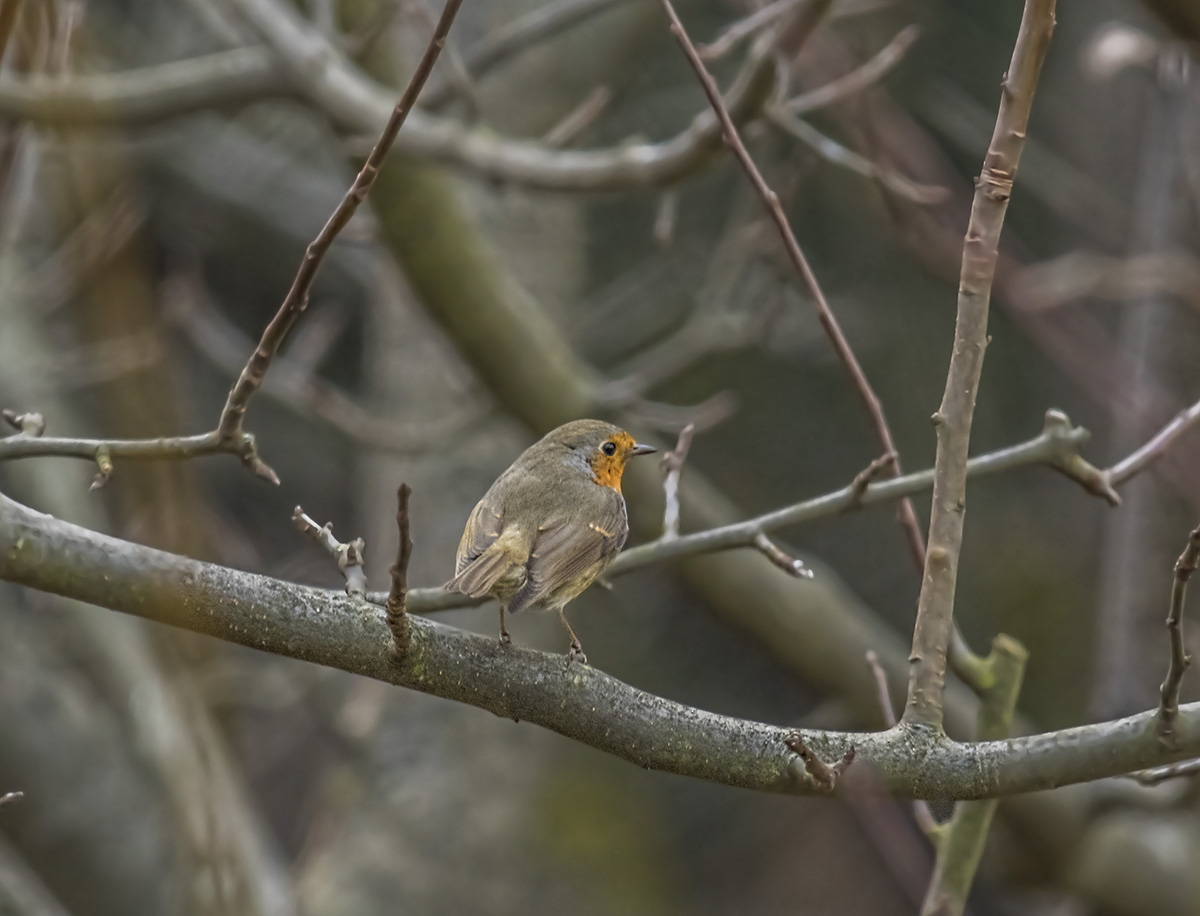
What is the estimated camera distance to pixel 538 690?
6.66 feet

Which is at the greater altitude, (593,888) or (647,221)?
(647,221)

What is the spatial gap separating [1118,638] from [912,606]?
236 cm

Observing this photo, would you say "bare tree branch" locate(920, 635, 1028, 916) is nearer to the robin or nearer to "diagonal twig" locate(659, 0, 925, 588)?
"diagonal twig" locate(659, 0, 925, 588)

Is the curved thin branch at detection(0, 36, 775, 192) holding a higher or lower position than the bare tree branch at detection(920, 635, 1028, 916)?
higher

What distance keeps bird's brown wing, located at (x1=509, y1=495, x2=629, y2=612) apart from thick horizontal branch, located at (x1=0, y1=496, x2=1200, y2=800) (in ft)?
1.82

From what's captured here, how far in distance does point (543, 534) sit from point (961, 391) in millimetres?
1106

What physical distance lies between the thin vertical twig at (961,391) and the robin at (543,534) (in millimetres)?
612

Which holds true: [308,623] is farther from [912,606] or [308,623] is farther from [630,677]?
[912,606]

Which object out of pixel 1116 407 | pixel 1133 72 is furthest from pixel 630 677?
pixel 1133 72

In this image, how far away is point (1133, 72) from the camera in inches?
257

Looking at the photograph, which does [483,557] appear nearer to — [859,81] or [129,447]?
[129,447]

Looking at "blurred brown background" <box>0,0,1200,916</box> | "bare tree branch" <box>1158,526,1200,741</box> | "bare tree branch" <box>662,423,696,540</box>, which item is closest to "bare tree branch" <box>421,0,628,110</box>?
"blurred brown background" <box>0,0,1200,916</box>

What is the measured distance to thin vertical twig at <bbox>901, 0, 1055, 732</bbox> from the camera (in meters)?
1.88

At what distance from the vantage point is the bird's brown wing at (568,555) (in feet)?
8.82
